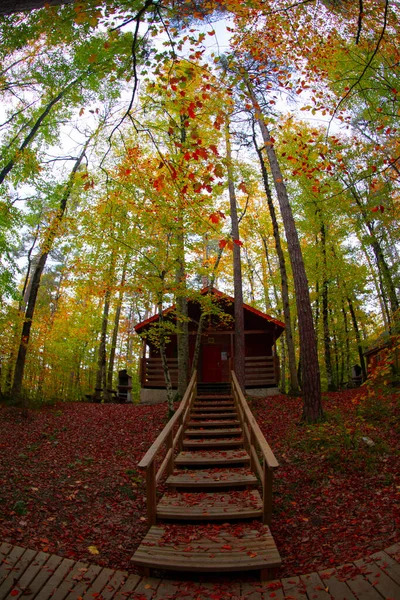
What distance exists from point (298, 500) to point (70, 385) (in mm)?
22944

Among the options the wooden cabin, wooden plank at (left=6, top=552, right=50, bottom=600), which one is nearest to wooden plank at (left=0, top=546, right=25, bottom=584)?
wooden plank at (left=6, top=552, right=50, bottom=600)

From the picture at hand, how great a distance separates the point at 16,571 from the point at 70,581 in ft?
1.87

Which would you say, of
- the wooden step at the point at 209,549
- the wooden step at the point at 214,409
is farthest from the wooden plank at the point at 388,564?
the wooden step at the point at 214,409

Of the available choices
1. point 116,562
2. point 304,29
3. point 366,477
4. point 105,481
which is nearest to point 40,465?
point 105,481

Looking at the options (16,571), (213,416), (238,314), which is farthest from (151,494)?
(238,314)

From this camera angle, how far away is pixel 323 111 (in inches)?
251

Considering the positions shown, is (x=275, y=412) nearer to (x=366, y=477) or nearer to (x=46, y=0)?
(x=366, y=477)

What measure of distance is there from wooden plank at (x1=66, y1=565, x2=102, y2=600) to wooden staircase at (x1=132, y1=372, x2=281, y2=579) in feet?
1.41

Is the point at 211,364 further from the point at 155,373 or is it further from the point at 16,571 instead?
the point at 16,571

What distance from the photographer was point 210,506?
4.72m

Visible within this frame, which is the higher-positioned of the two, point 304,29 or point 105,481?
point 304,29

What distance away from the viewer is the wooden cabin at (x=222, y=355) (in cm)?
1585

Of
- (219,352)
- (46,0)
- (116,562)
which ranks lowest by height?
(116,562)

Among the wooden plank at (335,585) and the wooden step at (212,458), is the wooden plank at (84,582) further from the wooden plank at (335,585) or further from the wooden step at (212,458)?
the wooden step at (212,458)
